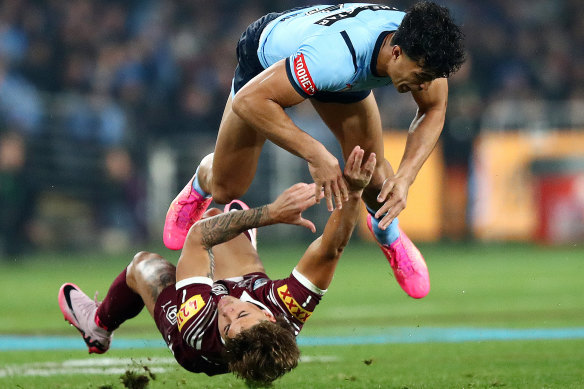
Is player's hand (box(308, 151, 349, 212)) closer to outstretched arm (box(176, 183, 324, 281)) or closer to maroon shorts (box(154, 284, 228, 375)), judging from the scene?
outstretched arm (box(176, 183, 324, 281))

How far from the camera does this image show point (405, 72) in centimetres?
495

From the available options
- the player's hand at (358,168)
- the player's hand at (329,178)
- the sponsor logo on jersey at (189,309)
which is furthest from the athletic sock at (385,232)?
the sponsor logo on jersey at (189,309)

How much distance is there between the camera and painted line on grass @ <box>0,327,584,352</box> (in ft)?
23.8

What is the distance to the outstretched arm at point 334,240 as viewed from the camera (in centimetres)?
504

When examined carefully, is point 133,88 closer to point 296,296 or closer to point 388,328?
point 388,328

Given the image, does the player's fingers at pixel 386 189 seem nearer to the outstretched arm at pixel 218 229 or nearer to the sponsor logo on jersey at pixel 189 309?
the outstretched arm at pixel 218 229

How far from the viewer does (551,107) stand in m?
16.6

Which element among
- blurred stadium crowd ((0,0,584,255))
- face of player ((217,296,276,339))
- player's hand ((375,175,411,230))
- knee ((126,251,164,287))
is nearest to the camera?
face of player ((217,296,276,339))

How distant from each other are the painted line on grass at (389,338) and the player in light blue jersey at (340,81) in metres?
1.58

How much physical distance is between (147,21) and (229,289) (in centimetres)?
1340

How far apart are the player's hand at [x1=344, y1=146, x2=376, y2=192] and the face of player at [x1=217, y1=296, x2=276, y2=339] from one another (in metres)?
0.82

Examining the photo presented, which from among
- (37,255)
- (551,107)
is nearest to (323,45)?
(37,255)

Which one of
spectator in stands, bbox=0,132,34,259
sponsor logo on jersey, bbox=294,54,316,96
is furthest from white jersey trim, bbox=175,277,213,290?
spectator in stands, bbox=0,132,34,259

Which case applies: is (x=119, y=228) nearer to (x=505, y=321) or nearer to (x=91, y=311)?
(x=505, y=321)
